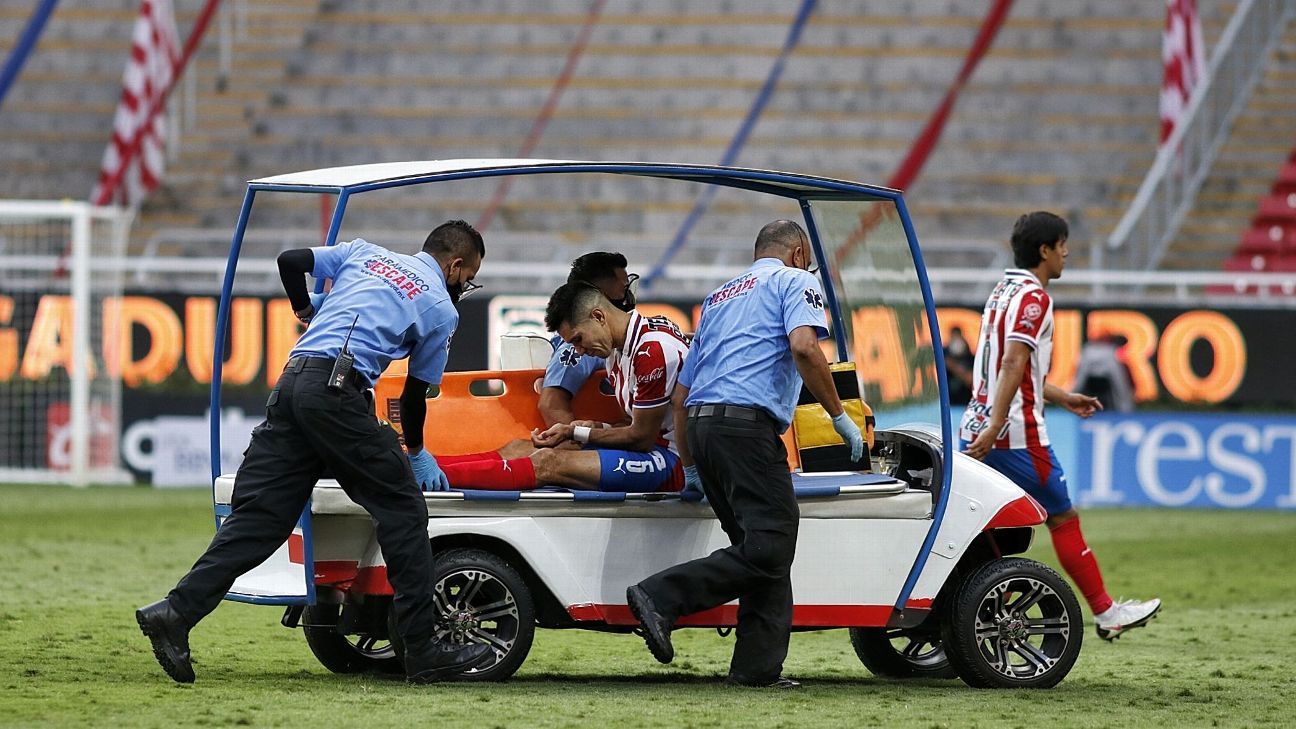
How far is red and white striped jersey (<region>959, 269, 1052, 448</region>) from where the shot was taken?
316 inches

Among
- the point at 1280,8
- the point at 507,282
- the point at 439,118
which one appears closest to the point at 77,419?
the point at 507,282

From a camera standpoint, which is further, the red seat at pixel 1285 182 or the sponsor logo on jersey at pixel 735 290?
the red seat at pixel 1285 182

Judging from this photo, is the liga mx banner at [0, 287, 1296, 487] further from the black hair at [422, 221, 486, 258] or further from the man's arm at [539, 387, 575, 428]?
the black hair at [422, 221, 486, 258]

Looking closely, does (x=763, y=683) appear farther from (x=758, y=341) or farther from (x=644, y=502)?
(x=758, y=341)

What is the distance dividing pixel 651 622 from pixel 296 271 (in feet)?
5.70

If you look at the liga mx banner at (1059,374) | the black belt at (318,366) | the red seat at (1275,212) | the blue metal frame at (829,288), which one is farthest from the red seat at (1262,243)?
the black belt at (318,366)

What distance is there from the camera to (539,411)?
8.12m

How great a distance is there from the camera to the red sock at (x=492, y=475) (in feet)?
24.2

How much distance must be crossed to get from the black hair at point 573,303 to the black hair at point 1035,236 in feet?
6.04

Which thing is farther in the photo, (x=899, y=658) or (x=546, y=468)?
(x=899, y=658)

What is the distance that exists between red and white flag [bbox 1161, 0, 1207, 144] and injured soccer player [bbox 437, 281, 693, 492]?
14.3 metres

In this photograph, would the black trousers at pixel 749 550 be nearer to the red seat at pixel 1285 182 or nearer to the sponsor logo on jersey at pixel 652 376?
the sponsor logo on jersey at pixel 652 376

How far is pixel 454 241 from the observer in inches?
286

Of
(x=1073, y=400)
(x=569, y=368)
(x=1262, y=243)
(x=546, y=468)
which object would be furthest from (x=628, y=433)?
(x=1262, y=243)
